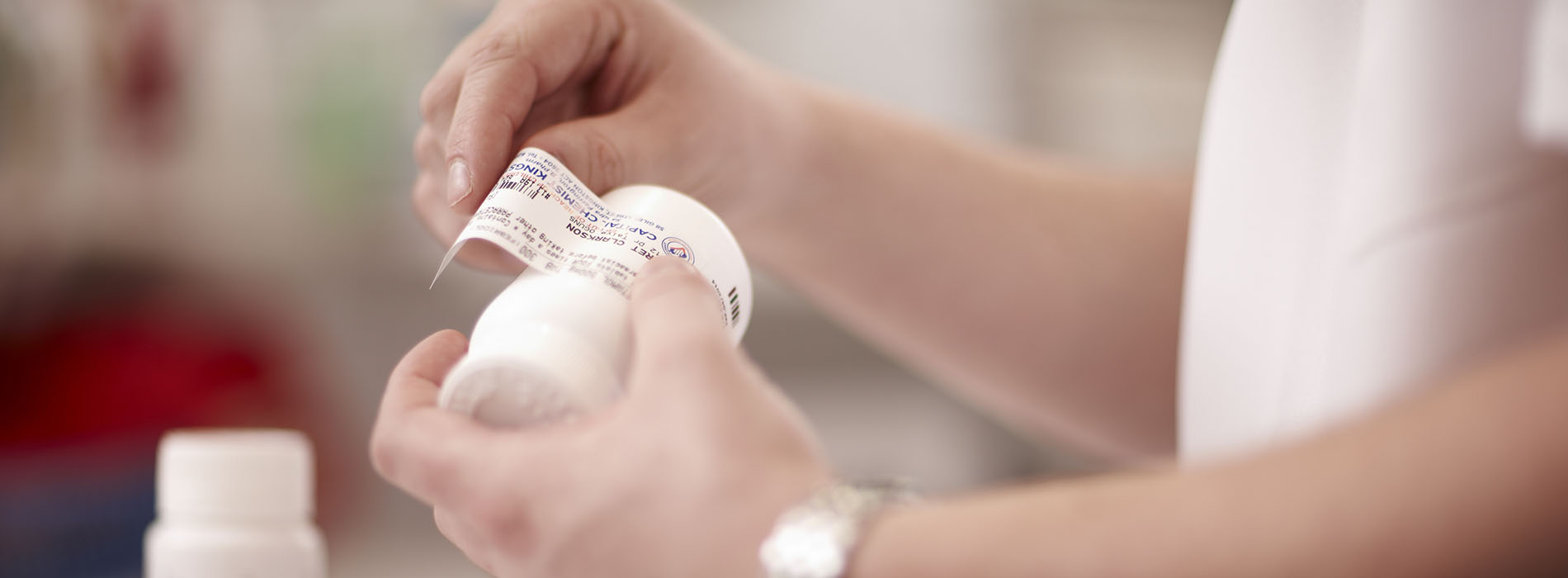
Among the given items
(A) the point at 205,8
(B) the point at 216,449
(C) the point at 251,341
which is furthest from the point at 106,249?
(B) the point at 216,449

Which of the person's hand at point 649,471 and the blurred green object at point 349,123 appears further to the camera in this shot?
the blurred green object at point 349,123

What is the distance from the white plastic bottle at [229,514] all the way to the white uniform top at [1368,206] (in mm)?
374

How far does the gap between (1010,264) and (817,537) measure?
414 millimetres

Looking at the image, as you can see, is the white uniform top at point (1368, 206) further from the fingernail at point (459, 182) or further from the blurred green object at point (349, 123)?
the blurred green object at point (349, 123)

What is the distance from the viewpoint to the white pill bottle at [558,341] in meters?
0.30

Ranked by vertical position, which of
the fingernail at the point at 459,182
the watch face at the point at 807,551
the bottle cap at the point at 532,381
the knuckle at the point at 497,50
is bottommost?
the watch face at the point at 807,551

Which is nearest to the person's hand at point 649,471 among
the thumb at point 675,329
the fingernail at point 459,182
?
the thumb at point 675,329

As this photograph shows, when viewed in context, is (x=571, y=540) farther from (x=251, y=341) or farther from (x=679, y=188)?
(x=251, y=341)

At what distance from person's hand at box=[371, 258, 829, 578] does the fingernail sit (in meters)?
0.13

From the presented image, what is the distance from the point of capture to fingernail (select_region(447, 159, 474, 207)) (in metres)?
0.41

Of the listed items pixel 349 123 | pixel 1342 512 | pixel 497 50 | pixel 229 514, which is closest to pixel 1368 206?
pixel 1342 512

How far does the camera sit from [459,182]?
1.35 feet

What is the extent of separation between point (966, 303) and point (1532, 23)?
336 mm

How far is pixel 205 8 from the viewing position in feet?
3.58
